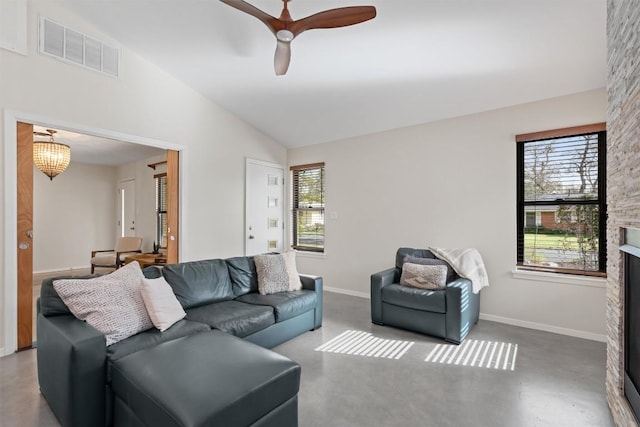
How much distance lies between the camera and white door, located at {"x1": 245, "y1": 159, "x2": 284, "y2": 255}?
504 centimetres

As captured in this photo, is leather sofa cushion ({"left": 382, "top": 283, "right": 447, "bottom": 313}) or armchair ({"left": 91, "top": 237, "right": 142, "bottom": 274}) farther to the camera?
armchair ({"left": 91, "top": 237, "right": 142, "bottom": 274})

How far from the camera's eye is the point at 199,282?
2898mm

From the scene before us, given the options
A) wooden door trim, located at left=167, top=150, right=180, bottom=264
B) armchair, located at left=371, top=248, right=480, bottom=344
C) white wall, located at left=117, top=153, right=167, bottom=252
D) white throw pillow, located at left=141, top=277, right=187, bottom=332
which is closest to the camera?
white throw pillow, located at left=141, top=277, right=187, bottom=332

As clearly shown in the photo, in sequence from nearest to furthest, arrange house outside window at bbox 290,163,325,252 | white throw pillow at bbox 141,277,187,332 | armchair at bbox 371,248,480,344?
white throw pillow at bbox 141,277,187,332 < armchair at bbox 371,248,480,344 < house outside window at bbox 290,163,325,252

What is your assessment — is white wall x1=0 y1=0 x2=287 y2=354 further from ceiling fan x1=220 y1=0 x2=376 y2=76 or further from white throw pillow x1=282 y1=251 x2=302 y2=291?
ceiling fan x1=220 y1=0 x2=376 y2=76

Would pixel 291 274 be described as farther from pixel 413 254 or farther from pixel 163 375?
pixel 163 375

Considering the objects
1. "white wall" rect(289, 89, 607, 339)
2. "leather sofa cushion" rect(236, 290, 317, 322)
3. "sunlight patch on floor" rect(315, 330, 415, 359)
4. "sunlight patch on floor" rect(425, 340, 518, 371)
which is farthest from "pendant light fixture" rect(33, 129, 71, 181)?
"sunlight patch on floor" rect(425, 340, 518, 371)

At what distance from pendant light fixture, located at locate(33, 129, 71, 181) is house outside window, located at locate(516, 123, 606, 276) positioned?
5917mm

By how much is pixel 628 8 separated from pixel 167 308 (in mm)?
3250

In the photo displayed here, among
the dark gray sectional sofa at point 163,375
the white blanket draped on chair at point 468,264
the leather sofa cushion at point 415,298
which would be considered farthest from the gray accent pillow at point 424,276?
the dark gray sectional sofa at point 163,375

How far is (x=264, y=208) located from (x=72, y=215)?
453cm

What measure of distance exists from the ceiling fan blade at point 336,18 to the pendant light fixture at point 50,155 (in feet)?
13.2

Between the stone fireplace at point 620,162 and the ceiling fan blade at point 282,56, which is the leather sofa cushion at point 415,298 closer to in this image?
the stone fireplace at point 620,162

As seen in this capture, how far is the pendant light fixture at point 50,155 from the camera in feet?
14.3
